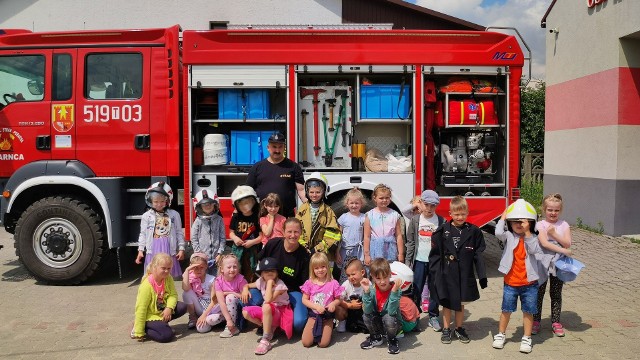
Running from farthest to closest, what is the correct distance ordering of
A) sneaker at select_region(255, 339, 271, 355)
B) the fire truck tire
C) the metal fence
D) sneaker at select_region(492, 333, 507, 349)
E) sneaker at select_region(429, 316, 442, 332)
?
the metal fence → the fire truck tire → sneaker at select_region(429, 316, 442, 332) → sneaker at select_region(492, 333, 507, 349) → sneaker at select_region(255, 339, 271, 355)

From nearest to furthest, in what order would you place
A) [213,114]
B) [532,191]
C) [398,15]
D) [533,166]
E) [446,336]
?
[446,336] → [213,114] → [532,191] → [533,166] → [398,15]

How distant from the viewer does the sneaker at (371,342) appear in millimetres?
4680

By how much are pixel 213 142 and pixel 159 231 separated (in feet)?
4.49

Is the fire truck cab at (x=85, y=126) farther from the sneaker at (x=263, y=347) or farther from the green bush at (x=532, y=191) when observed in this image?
the green bush at (x=532, y=191)

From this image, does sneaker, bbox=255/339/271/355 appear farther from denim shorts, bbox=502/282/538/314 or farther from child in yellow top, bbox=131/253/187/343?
denim shorts, bbox=502/282/538/314

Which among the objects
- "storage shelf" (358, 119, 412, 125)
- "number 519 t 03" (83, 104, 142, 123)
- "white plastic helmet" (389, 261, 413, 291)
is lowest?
"white plastic helmet" (389, 261, 413, 291)

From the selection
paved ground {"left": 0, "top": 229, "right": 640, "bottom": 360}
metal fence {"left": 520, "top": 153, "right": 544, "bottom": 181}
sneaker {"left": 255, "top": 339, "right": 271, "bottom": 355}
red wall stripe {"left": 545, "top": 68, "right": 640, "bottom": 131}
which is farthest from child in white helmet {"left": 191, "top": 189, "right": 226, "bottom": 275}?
metal fence {"left": 520, "top": 153, "right": 544, "bottom": 181}

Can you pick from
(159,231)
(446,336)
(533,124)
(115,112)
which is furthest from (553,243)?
(533,124)

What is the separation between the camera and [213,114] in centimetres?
668

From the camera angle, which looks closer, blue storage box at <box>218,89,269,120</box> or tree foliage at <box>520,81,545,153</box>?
blue storage box at <box>218,89,269,120</box>

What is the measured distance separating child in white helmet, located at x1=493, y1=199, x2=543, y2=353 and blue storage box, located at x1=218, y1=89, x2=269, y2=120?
3.19 m

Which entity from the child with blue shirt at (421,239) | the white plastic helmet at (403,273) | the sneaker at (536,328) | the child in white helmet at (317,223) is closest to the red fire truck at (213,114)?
the child in white helmet at (317,223)

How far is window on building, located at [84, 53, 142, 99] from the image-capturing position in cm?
659

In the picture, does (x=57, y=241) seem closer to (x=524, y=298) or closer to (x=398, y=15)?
(x=524, y=298)
